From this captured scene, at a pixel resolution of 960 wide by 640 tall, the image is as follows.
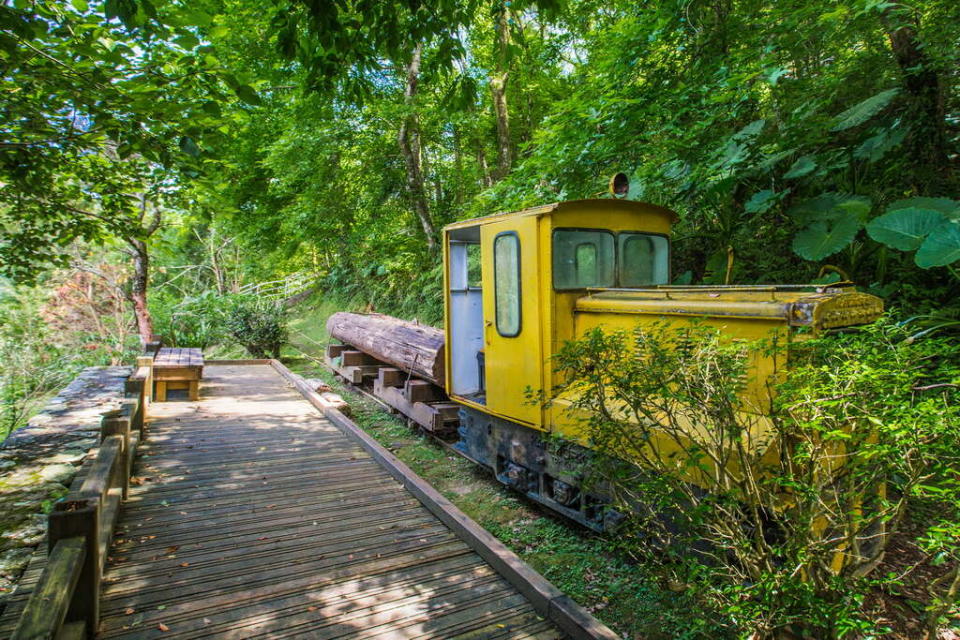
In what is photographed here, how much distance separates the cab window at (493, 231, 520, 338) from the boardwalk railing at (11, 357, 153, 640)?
321cm

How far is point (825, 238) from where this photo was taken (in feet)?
16.5

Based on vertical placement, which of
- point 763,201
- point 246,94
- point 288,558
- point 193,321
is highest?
point 246,94

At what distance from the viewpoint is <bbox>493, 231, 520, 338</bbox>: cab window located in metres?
4.71

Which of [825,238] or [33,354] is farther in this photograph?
[33,354]

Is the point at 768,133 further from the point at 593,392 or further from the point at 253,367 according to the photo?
the point at 253,367

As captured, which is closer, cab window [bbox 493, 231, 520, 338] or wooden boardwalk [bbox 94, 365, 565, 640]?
wooden boardwalk [bbox 94, 365, 565, 640]

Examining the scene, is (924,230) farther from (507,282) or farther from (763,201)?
(507,282)

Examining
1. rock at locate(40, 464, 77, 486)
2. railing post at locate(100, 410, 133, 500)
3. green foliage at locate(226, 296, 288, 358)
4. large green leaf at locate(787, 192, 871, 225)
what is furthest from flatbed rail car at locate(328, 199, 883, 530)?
green foliage at locate(226, 296, 288, 358)

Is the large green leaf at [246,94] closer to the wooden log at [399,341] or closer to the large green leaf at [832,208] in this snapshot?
the wooden log at [399,341]

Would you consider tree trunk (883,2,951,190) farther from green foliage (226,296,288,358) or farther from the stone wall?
green foliage (226,296,288,358)

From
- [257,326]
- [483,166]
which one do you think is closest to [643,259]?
[257,326]

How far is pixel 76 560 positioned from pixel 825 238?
6187 mm

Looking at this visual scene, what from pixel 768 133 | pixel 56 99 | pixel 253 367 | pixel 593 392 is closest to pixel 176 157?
pixel 56 99

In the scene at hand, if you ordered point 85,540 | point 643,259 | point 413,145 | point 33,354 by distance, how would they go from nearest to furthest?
point 85,540 → point 643,259 → point 33,354 → point 413,145
